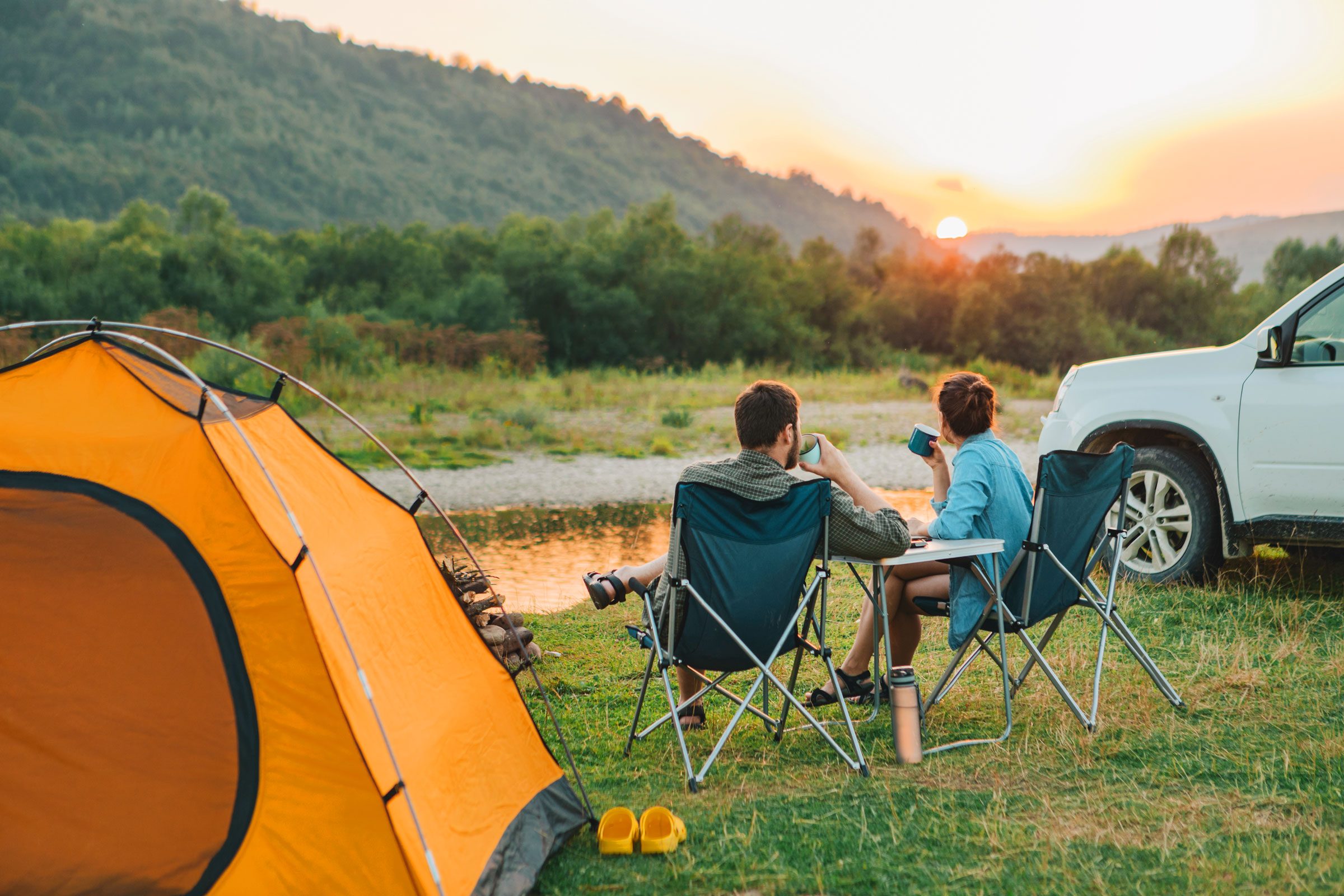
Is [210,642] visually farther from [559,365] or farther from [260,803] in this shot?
[559,365]

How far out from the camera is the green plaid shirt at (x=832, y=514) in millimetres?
3596

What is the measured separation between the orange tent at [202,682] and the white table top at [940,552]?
1358 mm

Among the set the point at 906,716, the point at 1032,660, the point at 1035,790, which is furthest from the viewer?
the point at 1032,660

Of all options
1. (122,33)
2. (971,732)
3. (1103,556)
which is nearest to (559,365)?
(1103,556)

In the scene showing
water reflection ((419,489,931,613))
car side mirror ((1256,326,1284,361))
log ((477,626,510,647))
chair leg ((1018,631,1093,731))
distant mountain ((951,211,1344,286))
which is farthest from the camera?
distant mountain ((951,211,1344,286))

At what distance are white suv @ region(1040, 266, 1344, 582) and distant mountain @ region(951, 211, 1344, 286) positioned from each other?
1807 inches

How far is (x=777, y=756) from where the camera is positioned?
3.93 m

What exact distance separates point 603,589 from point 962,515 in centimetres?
139

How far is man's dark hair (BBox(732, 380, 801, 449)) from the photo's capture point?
3.76 m

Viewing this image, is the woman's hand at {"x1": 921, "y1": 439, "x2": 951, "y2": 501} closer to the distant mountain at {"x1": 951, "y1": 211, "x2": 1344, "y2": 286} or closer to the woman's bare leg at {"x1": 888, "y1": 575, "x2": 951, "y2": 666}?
the woman's bare leg at {"x1": 888, "y1": 575, "x2": 951, "y2": 666}

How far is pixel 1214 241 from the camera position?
56.8 m

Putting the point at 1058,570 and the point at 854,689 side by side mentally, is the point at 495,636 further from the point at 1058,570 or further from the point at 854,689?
the point at 1058,570

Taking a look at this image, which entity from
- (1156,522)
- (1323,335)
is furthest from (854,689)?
(1323,335)

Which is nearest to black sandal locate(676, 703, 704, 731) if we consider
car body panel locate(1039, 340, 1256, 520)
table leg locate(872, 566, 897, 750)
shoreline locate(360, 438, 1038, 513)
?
table leg locate(872, 566, 897, 750)
